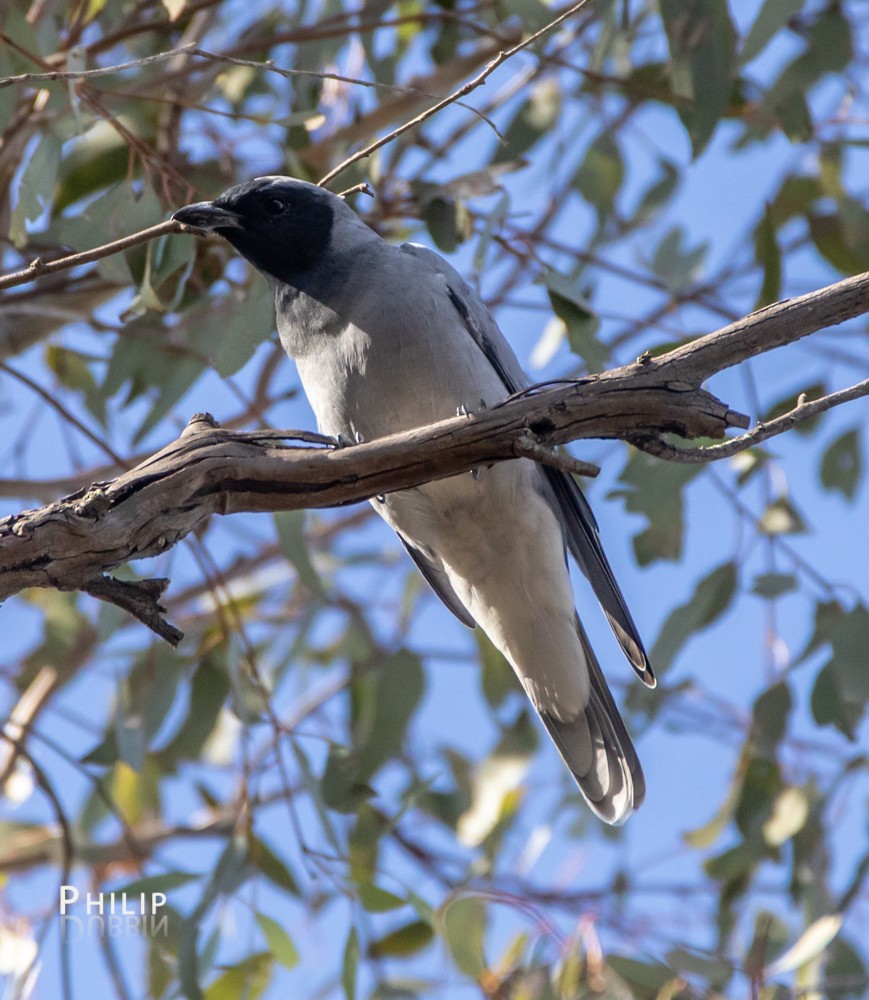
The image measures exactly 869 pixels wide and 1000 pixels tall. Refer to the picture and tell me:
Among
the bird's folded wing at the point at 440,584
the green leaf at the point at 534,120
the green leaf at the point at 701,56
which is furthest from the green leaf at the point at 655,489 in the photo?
the green leaf at the point at 534,120

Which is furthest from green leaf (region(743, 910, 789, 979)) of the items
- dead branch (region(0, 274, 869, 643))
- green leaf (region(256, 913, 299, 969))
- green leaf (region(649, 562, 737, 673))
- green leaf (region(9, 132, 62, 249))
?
green leaf (region(9, 132, 62, 249))

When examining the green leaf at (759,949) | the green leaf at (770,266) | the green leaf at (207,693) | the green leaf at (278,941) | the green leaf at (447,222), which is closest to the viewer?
the green leaf at (759,949)

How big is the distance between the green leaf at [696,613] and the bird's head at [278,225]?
61.5 inches

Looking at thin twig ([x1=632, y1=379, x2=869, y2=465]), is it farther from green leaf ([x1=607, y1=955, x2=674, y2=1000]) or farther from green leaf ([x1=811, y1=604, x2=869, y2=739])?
green leaf ([x1=607, y1=955, x2=674, y2=1000])

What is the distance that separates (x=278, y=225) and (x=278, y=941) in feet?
6.44

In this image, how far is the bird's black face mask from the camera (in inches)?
136

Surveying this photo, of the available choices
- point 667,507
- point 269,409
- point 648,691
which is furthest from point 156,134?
point 648,691

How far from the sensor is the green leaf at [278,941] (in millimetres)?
3287

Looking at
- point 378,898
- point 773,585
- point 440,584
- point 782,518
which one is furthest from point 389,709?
point 782,518

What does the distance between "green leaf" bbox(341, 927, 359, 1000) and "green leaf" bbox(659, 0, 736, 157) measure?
237cm

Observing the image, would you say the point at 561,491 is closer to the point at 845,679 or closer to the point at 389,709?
the point at 845,679

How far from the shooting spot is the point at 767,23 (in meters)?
3.43

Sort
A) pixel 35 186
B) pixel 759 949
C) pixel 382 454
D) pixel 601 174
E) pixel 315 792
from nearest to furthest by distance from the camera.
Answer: pixel 382 454 < pixel 35 186 < pixel 759 949 < pixel 315 792 < pixel 601 174

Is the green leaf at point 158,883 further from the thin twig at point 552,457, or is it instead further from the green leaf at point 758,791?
the green leaf at point 758,791
